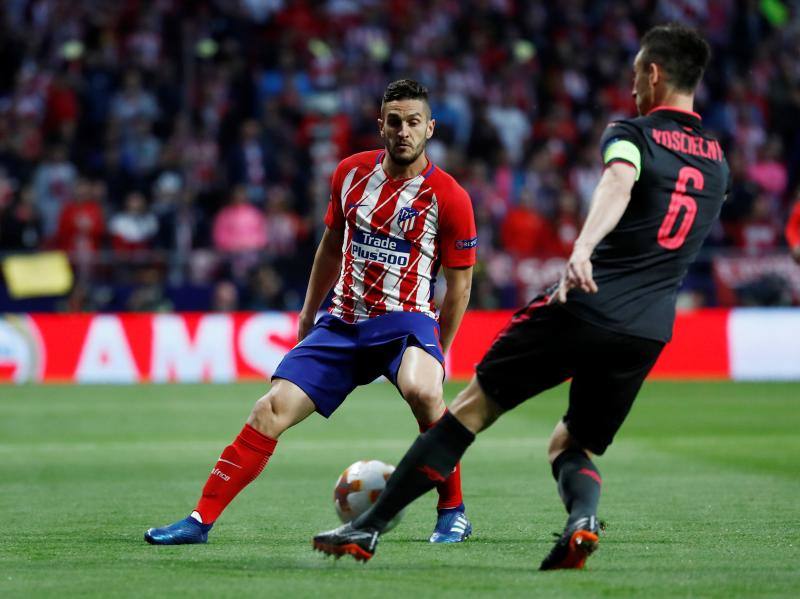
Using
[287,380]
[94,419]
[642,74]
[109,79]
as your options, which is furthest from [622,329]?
[109,79]

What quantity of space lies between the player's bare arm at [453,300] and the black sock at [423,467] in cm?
129

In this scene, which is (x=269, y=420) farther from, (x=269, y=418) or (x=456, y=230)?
(x=456, y=230)

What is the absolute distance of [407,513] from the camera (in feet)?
25.8

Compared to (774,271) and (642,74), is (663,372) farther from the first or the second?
(642,74)

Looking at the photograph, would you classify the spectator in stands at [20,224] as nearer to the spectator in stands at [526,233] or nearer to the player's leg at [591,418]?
the spectator in stands at [526,233]

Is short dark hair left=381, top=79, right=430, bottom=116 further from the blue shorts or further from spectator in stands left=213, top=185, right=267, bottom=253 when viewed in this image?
spectator in stands left=213, top=185, right=267, bottom=253

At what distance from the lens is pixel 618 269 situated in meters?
5.38

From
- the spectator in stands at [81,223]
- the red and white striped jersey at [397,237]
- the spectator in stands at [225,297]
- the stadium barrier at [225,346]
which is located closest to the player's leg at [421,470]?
the red and white striped jersey at [397,237]

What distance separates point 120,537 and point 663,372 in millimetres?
13099

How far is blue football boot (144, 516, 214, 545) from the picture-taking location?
21.1ft

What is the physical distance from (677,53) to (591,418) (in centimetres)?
147

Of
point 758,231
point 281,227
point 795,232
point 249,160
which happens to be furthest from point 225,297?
point 795,232

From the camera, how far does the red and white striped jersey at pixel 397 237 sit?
6684 mm

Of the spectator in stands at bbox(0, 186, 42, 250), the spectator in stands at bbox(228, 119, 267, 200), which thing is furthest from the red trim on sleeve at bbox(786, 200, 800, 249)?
the spectator in stands at bbox(0, 186, 42, 250)
